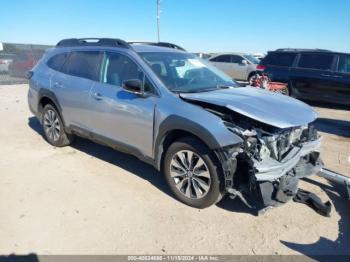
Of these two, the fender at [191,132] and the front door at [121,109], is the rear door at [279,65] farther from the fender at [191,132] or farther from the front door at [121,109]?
the fender at [191,132]

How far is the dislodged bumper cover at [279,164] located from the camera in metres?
3.43

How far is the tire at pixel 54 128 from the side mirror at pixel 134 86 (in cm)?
225

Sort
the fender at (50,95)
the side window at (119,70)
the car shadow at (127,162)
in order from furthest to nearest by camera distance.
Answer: the fender at (50,95) < the car shadow at (127,162) < the side window at (119,70)

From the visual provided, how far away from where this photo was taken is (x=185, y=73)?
4.69 m

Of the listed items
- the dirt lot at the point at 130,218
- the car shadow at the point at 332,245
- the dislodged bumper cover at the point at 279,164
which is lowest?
the car shadow at the point at 332,245

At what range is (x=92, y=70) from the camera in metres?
5.12

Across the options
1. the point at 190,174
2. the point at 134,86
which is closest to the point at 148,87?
the point at 134,86

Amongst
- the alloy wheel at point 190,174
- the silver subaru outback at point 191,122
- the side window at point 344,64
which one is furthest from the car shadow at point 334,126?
the alloy wheel at point 190,174

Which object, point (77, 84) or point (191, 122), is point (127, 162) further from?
point (191, 122)

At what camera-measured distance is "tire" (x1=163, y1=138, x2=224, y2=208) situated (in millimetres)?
3684

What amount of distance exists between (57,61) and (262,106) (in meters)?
3.96

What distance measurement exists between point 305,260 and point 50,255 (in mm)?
2392

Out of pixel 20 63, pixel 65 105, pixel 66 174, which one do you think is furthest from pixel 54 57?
pixel 20 63

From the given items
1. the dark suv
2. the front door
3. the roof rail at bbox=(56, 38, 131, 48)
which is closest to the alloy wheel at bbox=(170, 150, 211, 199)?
the front door
